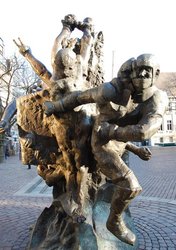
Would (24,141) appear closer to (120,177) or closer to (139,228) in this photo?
(120,177)

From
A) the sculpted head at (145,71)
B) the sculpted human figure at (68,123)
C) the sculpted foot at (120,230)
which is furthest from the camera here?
the sculpted human figure at (68,123)

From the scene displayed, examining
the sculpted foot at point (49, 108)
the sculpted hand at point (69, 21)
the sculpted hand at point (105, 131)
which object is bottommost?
the sculpted hand at point (105, 131)

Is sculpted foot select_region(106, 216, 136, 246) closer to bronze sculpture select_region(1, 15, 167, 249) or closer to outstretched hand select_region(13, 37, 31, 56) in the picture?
bronze sculpture select_region(1, 15, 167, 249)

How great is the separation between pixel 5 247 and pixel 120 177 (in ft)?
7.70

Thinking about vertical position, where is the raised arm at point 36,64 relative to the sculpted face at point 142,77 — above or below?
above

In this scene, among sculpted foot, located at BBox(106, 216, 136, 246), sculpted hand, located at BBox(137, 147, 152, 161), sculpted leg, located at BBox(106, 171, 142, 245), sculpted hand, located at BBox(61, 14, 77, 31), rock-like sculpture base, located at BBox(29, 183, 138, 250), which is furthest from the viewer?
sculpted hand, located at BBox(61, 14, 77, 31)

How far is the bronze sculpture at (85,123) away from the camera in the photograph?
305cm

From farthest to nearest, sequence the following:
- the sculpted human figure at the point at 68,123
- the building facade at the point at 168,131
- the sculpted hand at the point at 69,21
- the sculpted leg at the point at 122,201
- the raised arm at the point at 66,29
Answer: the building facade at the point at 168,131 → the sculpted hand at the point at 69,21 → the raised arm at the point at 66,29 → the sculpted human figure at the point at 68,123 → the sculpted leg at the point at 122,201

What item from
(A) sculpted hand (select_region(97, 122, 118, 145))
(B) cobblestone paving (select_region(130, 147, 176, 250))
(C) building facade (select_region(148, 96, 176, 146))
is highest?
(A) sculpted hand (select_region(97, 122, 118, 145))

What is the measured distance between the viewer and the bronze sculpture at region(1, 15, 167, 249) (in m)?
3.05

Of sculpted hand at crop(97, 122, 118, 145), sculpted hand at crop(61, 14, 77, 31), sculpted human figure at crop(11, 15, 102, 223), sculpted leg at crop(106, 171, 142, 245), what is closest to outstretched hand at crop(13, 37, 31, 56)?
sculpted hand at crop(61, 14, 77, 31)

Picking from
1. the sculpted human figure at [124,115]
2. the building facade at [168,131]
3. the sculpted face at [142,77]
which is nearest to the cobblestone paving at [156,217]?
the sculpted human figure at [124,115]

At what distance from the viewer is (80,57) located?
460cm

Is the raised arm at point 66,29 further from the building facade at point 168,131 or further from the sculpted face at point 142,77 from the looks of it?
the building facade at point 168,131
